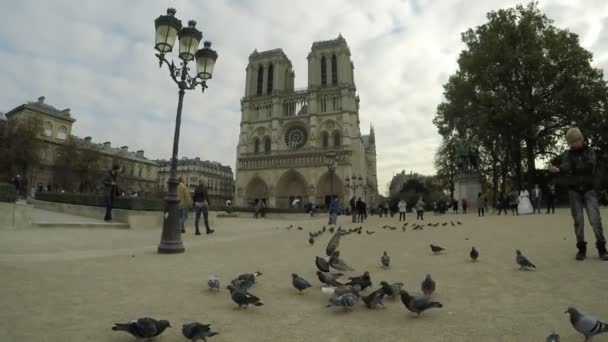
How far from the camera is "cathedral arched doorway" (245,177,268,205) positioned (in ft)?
161

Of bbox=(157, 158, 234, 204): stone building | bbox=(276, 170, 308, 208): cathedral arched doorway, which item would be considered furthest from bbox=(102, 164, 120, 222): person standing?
bbox=(157, 158, 234, 204): stone building

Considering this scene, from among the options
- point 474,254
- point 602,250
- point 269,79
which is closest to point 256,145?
point 269,79

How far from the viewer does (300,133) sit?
167 feet

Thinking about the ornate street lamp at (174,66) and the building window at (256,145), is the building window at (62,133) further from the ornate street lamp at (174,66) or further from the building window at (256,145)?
the ornate street lamp at (174,66)

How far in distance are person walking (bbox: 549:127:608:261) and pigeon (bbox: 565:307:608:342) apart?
9.64ft

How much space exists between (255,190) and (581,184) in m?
47.2

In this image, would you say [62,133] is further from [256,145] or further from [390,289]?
[390,289]

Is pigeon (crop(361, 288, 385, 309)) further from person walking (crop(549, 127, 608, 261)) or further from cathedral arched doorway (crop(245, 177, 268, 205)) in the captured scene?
cathedral arched doorway (crop(245, 177, 268, 205))

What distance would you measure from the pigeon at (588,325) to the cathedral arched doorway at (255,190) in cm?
4740

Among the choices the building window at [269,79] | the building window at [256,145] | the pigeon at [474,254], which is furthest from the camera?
the building window at [269,79]

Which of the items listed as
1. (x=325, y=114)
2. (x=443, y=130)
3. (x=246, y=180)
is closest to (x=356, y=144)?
(x=325, y=114)

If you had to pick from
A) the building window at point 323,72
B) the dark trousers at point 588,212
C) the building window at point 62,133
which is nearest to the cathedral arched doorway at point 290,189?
the building window at point 323,72

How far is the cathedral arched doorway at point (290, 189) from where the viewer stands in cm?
4781

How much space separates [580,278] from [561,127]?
26410mm
